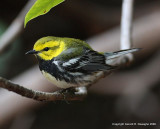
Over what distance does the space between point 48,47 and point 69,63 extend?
284 mm

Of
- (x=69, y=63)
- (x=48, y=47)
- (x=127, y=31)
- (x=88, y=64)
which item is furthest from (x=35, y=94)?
(x=127, y=31)

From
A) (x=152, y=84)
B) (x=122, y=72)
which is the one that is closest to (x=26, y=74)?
(x=122, y=72)

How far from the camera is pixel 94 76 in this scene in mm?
2389

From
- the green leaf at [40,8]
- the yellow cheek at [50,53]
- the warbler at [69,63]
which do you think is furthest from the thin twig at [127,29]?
the green leaf at [40,8]

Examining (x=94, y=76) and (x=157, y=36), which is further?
(x=157, y=36)

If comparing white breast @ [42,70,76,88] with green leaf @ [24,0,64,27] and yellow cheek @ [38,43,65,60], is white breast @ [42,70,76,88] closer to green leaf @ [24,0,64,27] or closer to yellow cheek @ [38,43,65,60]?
yellow cheek @ [38,43,65,60]

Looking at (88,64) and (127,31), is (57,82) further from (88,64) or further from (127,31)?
(127,31)

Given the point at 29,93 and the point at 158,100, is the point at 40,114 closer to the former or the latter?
the point at 158,100

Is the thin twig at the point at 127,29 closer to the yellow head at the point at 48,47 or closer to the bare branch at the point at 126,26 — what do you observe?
the bare branch at the point at 126,26

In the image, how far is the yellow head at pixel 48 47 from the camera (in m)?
1.97

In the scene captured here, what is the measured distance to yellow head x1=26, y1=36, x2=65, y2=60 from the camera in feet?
6.46

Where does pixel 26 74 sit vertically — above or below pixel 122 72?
above

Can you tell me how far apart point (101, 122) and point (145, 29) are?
1.67 metres

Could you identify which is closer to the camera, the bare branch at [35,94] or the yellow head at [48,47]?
the bare branch at [35,94]
